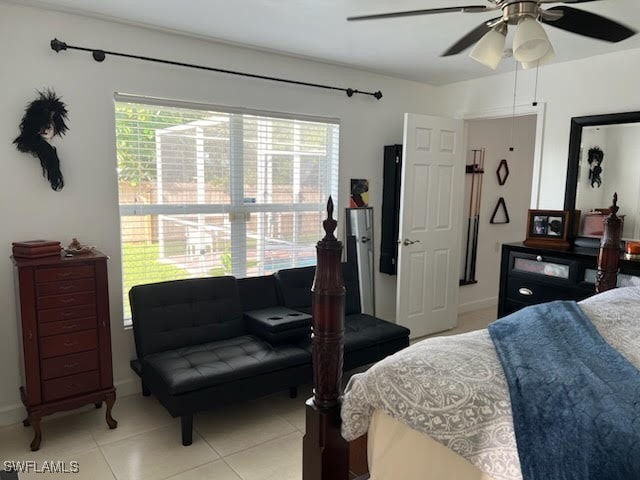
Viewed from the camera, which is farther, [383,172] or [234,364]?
[383,172]

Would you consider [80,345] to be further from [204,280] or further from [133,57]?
[133,57]

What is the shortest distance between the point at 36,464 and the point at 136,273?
1255 millimetres

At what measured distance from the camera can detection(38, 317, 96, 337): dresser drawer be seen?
2.49 meters

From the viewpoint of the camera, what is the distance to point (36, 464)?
2.39 metres

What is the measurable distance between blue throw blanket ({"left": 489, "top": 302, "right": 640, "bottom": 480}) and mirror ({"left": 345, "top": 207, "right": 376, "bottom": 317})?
272cm

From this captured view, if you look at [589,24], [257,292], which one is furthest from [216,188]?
[589,24]

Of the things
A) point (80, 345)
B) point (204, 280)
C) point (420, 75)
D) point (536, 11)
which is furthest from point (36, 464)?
point (420, 75)

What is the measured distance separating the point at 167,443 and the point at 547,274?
2870 millimetres

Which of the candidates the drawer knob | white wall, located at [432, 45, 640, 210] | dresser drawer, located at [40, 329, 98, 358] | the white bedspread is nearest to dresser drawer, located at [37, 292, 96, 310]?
dresser drawer, located at [40, 329, 98, 358]

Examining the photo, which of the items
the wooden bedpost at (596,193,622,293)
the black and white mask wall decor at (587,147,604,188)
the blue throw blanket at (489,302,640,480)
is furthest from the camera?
the black and white mask wall decor at (587,147,604,188)

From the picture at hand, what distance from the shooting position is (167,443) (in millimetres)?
2617

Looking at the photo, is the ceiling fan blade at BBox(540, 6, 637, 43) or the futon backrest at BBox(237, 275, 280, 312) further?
the futon backrest at BBox(237, 275, 280, 312)

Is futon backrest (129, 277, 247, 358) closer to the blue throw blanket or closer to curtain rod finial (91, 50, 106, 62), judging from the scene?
curtain rod finial (91, 50, 106, 62)

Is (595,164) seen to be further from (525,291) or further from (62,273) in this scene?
(62,273)
